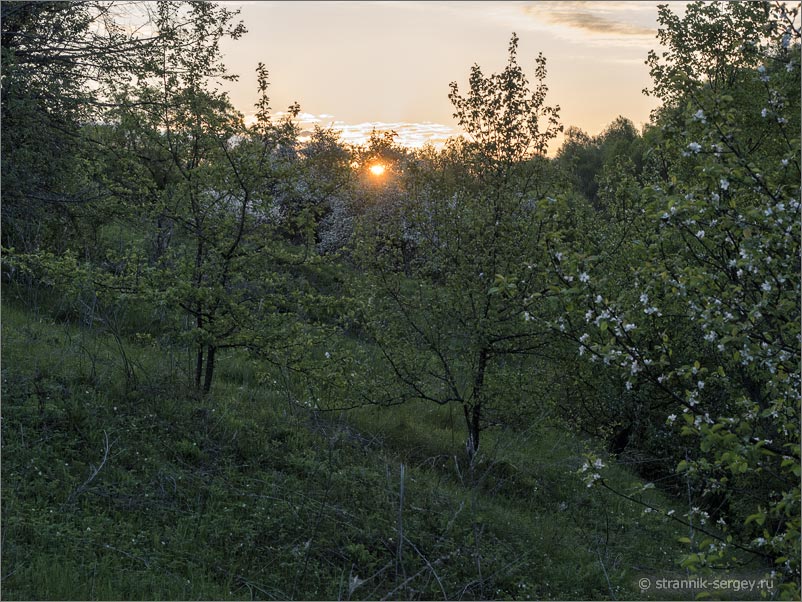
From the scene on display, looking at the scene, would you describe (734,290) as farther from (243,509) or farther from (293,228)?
(293,228)

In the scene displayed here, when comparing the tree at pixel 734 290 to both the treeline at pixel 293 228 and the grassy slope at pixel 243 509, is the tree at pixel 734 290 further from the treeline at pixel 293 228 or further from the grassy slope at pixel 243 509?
the treeline at pixel 293 228

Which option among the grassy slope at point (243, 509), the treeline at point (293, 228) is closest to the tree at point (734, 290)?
the grassy slope at point (243, 509)

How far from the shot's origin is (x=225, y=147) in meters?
11.5

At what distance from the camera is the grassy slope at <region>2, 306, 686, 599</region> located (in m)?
7.55

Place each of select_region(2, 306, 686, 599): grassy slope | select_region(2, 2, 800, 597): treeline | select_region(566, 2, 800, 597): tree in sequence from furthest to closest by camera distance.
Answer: select_region(2, 2, 800, 597): treeline → select_region(2, 306, 686, 599): grassy slope → select_region(566, 2, 800, 597): tree

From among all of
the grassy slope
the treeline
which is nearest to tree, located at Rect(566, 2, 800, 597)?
the grassy slope

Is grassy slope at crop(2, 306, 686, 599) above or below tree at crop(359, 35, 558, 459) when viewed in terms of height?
below

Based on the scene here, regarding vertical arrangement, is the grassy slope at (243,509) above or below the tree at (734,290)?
below

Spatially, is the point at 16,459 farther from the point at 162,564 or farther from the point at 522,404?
the point at 522,404

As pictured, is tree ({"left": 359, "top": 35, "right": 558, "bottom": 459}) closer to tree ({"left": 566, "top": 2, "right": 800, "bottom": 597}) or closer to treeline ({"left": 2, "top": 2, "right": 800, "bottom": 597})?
treeline ({"left": 2, "top": 2, "right": 800, "bottom": 597})

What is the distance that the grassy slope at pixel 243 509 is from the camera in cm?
755

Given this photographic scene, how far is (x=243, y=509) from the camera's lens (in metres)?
9.02

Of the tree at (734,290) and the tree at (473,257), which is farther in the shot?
the tree at (473,257)

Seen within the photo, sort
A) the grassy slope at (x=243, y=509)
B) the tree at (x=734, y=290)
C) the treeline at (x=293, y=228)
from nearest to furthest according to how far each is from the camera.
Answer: the tree at (x=734, y=290) → the grassy slope at (x=243, y=509) → the treeline at (x=293, y=228)
